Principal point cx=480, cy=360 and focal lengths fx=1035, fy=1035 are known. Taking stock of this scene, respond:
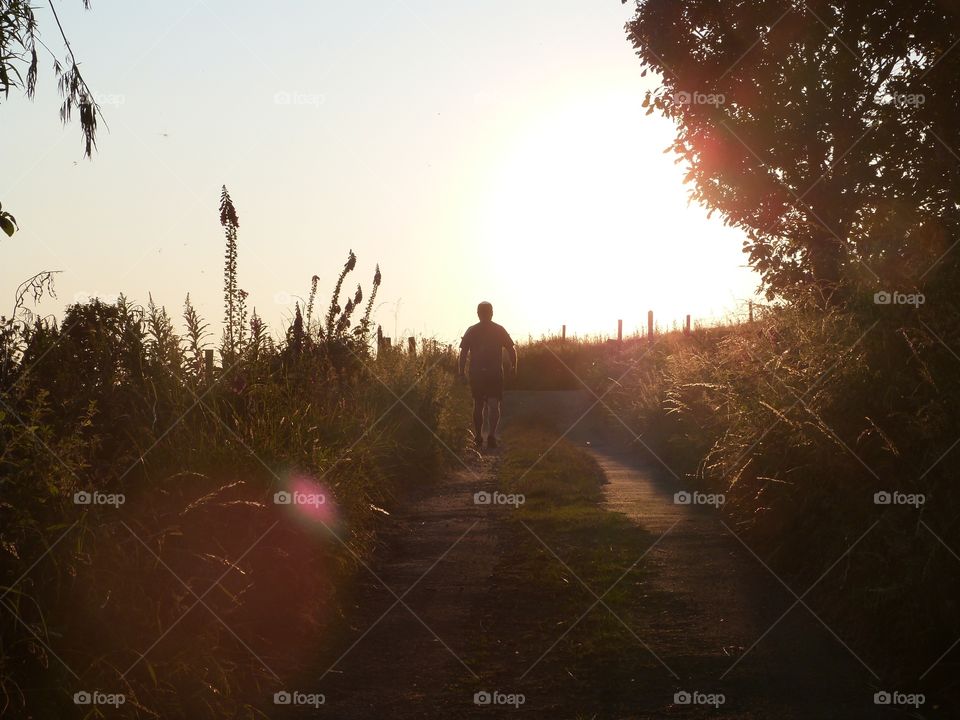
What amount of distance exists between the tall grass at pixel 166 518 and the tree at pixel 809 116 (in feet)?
41.9

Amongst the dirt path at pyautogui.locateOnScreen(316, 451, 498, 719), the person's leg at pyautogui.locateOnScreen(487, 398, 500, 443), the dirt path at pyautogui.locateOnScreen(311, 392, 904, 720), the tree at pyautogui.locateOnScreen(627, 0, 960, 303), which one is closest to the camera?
the dirt path at pyautogui.locateOnScreen(311, 392, 904, 720)

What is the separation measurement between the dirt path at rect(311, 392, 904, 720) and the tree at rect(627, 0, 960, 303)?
11446mm

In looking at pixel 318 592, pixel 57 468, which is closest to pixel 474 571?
pixel 318 592

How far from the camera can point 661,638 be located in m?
6.91

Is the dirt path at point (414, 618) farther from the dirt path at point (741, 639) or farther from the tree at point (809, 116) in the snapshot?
the tree at point (809, 116)

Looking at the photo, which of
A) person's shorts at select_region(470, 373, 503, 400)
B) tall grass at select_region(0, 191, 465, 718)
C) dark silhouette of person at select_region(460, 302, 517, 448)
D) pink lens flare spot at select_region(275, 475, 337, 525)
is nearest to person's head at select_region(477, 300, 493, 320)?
dark silhouette of person at select_region(460, 302, 517, 448)

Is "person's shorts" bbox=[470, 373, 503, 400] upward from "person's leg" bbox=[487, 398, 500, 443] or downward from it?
upward

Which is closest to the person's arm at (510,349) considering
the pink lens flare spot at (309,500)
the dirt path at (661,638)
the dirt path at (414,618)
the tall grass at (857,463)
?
the tall grass at (857,463)

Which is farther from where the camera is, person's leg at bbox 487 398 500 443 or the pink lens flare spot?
person's leg at bbox 487 398 500 443

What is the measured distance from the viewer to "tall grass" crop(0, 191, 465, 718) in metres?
5.19

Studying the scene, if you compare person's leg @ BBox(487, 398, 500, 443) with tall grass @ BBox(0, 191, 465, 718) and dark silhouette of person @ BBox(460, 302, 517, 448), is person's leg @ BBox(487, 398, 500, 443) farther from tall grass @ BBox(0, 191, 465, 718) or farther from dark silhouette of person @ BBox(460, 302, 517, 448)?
tall grass @ BBox(0, 191, 465, 718)

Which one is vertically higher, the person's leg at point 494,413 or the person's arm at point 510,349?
the person's arm at point 510,349

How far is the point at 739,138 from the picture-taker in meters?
21.1

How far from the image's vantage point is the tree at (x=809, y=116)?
1947 centimetres
